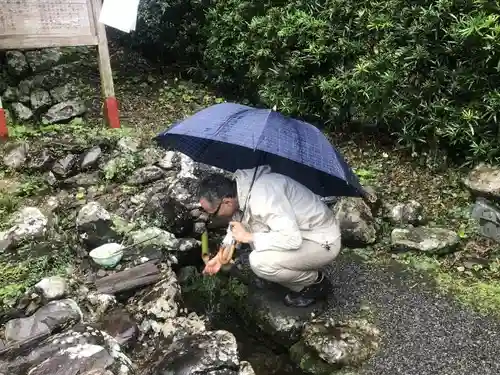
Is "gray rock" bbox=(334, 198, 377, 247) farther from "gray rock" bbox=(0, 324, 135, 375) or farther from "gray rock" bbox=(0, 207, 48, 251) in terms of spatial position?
"gray rock" bbox=(0, 207, 48, 251)

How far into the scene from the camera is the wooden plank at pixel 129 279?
4277 mm

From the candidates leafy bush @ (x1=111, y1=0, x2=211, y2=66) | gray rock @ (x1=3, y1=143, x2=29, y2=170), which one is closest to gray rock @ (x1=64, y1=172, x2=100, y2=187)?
gray rock @ (x1=3, y1=143, x2=29, y2=170)

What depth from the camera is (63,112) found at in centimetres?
750

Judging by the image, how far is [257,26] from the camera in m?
7.36

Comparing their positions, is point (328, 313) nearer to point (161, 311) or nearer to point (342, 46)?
point (161, 311)

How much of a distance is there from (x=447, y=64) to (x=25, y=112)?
18.7ft

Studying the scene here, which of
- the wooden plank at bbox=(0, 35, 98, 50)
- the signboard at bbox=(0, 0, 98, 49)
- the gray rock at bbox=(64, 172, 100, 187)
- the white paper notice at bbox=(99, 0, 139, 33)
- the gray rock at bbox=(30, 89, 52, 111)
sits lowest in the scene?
the gray rock at bbox=(64, 172, 100, 187)

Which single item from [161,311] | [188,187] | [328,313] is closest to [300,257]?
[328,313]

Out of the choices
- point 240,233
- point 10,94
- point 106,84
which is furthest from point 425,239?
point 10,94

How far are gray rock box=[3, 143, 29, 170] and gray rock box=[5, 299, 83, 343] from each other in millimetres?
2923

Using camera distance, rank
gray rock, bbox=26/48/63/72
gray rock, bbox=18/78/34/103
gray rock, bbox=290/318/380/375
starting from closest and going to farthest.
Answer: gray rock, bbox=290/318/380/375 < gray rock, bbox=18/78/34/103 < gray rock, bbox=26/48/63/72

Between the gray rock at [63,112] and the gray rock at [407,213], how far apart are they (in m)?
4.76

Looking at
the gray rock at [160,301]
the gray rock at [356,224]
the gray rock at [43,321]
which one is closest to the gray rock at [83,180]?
the gray rock at [160,301]

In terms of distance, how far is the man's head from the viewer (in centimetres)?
375
